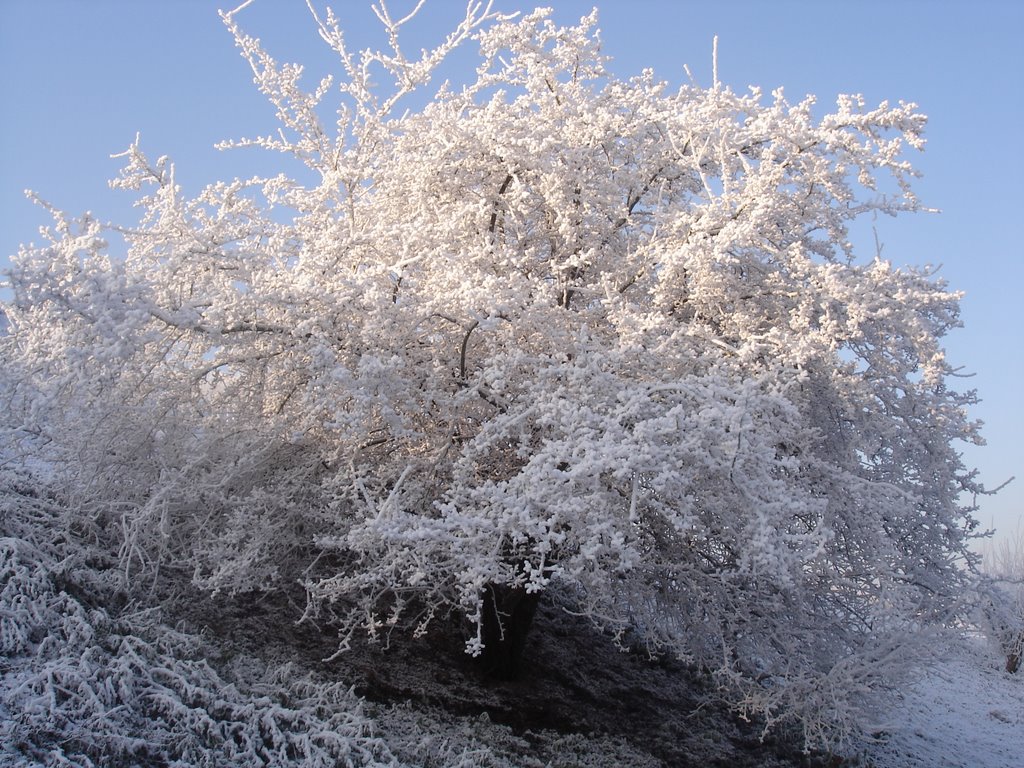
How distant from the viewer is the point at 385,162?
8242 mm

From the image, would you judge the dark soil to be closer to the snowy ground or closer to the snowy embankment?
the snowy embankment

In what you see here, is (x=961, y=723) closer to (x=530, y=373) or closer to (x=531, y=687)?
(x=531, y=687)

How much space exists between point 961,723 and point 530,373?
10179mm

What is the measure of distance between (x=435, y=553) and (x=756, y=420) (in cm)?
248

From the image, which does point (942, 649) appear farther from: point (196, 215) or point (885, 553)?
point (196, 215)

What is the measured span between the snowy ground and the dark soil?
5.54ft

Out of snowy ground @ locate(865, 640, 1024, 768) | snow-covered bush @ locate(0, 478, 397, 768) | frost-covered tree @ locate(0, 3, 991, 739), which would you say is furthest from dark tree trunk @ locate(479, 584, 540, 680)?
snowy ground @ locate(865, 640, 1024, 768)

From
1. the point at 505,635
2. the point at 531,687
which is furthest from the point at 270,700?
the point at 531,687

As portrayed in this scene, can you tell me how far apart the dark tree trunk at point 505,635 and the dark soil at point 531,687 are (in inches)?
4.3

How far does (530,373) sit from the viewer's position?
6.65 meters

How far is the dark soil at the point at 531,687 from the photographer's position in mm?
7391

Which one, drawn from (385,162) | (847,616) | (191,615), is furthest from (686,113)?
(191,615)

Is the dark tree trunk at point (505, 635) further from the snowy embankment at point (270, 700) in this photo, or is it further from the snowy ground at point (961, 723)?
the snowy ground at point (961, 723)

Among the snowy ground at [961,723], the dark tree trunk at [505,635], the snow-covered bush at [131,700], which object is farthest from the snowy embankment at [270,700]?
the dark tree trunk at [505,635]
